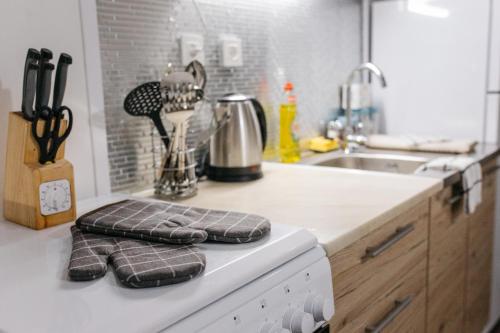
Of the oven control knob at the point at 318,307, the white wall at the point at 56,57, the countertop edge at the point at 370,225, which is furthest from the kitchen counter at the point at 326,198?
the white wall at the point at 56,57

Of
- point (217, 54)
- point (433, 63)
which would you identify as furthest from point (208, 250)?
point (433, 63)

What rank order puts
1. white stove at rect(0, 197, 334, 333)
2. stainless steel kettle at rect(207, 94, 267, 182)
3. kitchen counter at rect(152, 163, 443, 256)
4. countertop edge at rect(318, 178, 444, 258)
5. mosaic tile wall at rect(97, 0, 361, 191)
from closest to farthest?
1. white stove at rect(0, 197, 334, 333)
2. countertop edge at rect(318, 178, 444, 258)
3. kitchen counter at rect(152, 163, 443, 256)
4. mosaic tile wall at rect(97, 0, 361, 191)
5. stainless steel kettle at rect(207, 94, 267, 182)

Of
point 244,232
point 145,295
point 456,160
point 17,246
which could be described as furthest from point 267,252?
point 456,160

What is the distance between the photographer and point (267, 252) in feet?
2.61

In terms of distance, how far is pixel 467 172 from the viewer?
1586 mm

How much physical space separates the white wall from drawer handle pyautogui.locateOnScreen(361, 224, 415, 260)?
0.68 meters

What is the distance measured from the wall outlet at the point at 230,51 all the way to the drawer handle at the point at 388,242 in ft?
2.54

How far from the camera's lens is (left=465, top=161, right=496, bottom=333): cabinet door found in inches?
70.6

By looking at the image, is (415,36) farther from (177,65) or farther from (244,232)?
(244,232)

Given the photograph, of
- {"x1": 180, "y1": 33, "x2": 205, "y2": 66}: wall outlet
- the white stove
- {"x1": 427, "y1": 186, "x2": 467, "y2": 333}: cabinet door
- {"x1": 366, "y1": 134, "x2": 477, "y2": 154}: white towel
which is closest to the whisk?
{"x1": 180, "y1": 33, "x2": 205, "y2": 66}: wall outlet

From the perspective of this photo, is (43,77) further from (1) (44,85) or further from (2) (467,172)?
(2) (467,172)

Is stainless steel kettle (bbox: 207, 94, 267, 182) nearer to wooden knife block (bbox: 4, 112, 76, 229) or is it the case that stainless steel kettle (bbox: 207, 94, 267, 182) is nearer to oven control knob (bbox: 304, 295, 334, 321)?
wooden knife block (bbox: 4, 112, 76, 229)

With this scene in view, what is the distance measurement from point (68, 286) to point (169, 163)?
0.60 metres

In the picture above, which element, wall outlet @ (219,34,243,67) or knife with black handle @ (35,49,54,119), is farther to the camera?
wall outlet @ (219,34,243,67)
